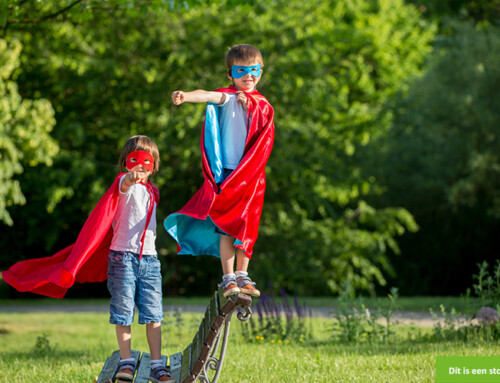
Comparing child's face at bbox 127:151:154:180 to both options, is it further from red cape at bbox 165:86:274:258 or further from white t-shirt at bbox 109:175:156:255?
red cape at bbox 165:86:274:258

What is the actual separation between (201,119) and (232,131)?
9.74 metres

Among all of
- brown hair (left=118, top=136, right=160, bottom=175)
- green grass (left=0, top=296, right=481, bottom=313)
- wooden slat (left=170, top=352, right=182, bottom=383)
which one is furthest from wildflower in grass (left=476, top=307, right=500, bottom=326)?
brown hair (left=118, top=136, right=160, bottom=175)

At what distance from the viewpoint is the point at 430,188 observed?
54.9 ft

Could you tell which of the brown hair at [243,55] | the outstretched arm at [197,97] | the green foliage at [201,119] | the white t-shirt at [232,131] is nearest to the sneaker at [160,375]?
the white t-shirt at [232,131]

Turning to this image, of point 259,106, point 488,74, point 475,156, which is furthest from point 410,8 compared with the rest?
point 259,106

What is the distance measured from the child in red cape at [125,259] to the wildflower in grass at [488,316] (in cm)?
363

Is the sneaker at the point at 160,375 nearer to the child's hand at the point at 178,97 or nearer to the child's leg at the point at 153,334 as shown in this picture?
the child's leg at the point at 153,334

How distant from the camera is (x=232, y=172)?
164 inches

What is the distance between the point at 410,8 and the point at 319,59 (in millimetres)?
7408

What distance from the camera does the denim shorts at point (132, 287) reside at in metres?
4.29

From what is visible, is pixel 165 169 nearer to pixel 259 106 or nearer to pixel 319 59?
pixel 319 59

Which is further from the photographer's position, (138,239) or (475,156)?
(475,156)

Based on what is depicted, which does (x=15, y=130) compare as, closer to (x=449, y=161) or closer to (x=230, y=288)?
(x=230, y=288)

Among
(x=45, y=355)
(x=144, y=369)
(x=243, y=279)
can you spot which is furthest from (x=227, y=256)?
(x=45, y=355)
